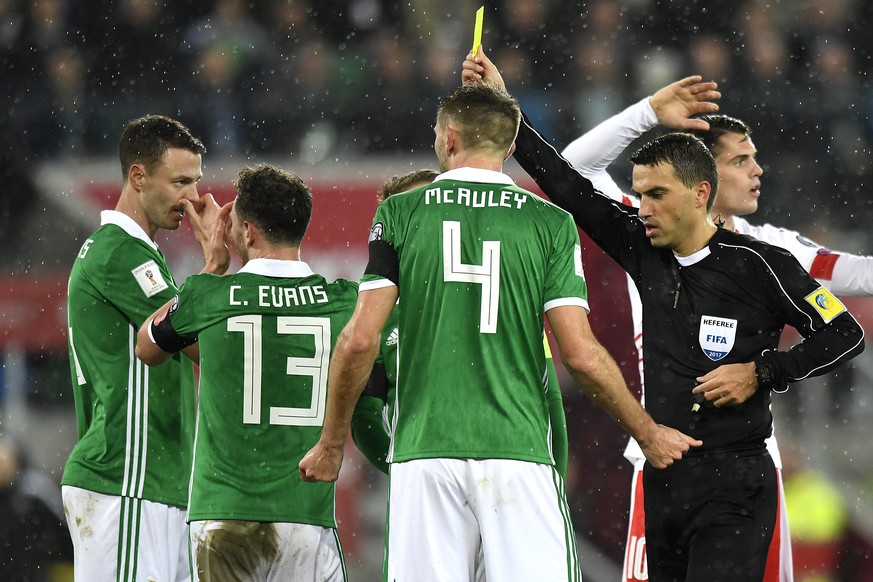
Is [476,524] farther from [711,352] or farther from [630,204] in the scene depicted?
[630,204]

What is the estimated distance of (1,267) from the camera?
8.61 metres

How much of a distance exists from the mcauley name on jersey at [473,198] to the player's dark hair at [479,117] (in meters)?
0.15

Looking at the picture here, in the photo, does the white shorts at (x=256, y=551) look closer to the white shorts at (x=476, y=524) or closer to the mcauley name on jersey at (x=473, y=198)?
the white shorts at (x=476, y=524)

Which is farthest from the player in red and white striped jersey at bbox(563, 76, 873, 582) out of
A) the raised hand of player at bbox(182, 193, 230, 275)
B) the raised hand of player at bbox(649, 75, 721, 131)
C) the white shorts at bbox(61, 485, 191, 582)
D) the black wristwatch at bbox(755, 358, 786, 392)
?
the white shorts at bbox(61, 485, 191, 582)

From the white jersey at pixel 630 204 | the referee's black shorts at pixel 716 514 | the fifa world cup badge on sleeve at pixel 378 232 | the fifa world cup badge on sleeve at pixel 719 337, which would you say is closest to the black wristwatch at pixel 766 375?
the fifa world cup badge on sleeve at pixel 719 337

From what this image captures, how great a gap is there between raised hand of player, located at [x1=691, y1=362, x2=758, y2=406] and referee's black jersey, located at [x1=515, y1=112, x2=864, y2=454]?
0.07 meters

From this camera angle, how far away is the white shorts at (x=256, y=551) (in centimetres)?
359

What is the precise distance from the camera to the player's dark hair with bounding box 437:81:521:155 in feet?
11.2

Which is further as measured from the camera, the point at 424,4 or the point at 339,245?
the point at 424,4

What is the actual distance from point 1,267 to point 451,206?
618 cm

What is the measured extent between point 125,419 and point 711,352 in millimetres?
1989

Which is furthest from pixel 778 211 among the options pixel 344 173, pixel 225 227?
pixel 225 227

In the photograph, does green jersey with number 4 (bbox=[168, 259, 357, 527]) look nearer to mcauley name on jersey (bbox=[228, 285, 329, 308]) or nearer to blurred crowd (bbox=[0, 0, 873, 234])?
mcauley name on jersey (bbox=[228, 285, 329, 308])

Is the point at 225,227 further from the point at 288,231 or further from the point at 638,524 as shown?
the point at 638,524
